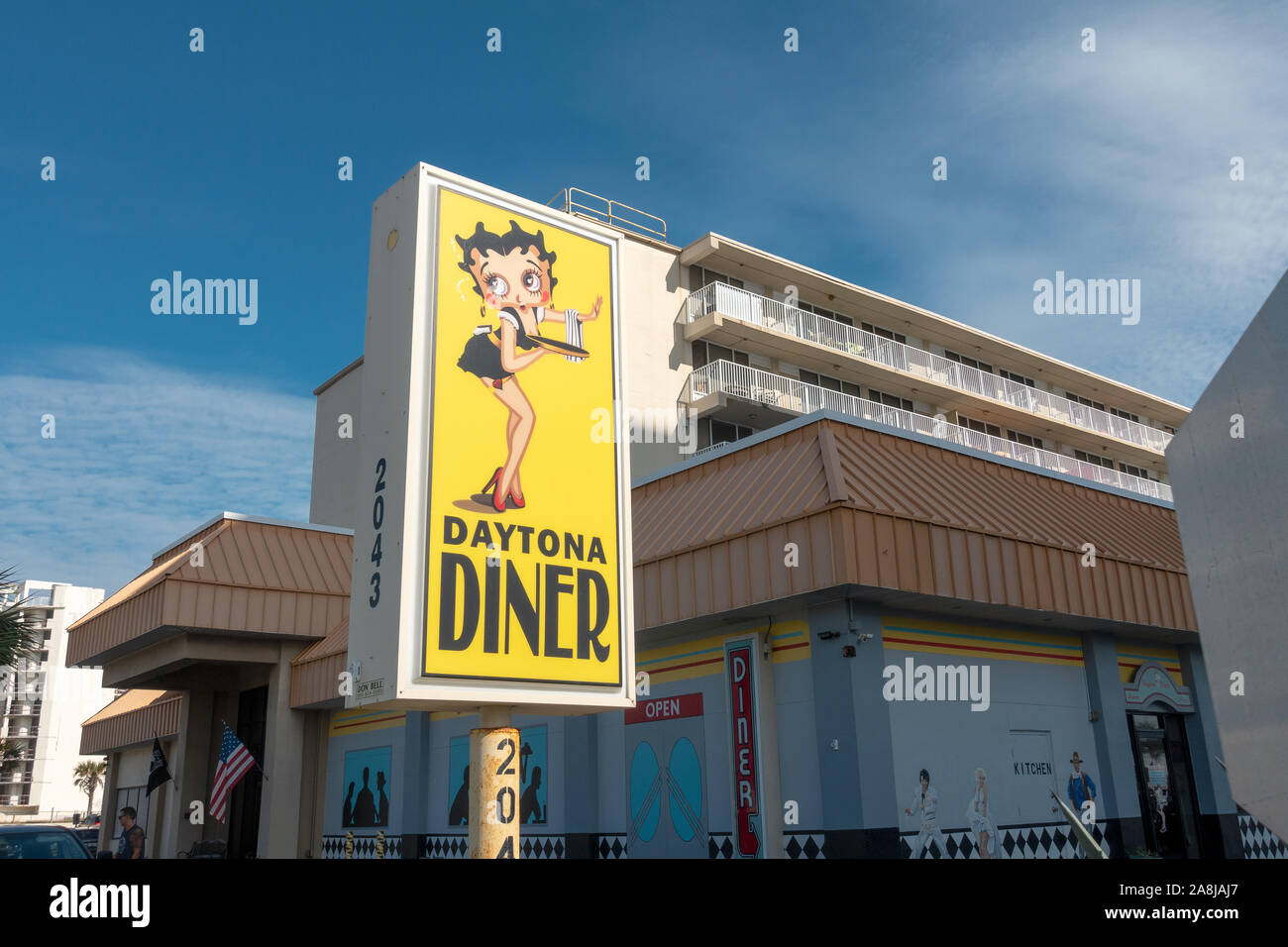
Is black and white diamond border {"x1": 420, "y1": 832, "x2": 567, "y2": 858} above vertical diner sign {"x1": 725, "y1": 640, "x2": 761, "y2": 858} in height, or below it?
below

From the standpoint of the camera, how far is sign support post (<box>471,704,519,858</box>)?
646 cm

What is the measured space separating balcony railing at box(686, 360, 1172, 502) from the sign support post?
926 inches

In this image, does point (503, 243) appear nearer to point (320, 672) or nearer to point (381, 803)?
point (320, 672)

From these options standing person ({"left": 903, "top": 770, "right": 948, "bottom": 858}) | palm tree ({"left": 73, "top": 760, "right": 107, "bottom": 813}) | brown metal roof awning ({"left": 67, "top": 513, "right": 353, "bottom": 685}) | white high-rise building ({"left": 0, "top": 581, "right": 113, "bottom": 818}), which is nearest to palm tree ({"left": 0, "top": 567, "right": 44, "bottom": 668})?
brown metal roof awning ({"left": 67, "top": 513, "right": 353, "bottom": 685})

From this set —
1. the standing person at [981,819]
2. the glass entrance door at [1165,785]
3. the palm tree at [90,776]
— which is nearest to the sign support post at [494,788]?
the standing person at [981,819]

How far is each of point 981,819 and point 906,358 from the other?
3033 cm

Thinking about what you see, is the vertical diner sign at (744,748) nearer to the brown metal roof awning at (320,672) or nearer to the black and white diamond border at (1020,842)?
the black and white diamond border at (1020,842)

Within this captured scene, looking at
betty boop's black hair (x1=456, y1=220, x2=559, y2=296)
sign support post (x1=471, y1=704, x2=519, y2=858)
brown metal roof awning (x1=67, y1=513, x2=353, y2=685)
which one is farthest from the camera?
brown metal roof awning (x1=67, y1=513, x2=353, y2=685)

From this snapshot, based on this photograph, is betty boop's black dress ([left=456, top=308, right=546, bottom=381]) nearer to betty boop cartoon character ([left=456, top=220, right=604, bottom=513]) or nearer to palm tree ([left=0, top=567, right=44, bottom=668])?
betty boop cartoon character ([left=456, top=220, right=604, bottom=513])

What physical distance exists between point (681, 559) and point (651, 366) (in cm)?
2109

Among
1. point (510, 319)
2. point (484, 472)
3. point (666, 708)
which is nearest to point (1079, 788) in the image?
point (666, 708)

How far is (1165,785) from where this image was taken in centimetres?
1585
